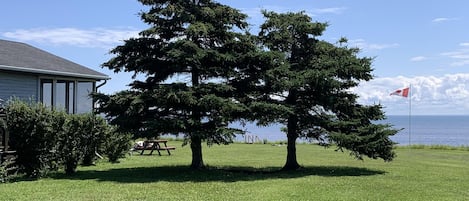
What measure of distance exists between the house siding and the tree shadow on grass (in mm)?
3787

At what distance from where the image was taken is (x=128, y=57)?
1677cm

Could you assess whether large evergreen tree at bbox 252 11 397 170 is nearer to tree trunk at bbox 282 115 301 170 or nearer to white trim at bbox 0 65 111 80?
tree trunk at bbox 282 115 301 170

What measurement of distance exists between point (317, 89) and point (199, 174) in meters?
4.76

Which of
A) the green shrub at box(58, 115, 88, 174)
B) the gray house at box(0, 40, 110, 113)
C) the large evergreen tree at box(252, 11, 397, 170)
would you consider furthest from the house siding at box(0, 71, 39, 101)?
the large evergreen tree at box(252, 11, 397, 170)

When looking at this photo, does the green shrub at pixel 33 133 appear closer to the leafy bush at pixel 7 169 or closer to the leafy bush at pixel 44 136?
the leafy bush at pixel 44 136

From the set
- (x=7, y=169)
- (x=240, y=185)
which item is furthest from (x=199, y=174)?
(x=7, y=169)

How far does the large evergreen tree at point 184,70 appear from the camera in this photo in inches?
607

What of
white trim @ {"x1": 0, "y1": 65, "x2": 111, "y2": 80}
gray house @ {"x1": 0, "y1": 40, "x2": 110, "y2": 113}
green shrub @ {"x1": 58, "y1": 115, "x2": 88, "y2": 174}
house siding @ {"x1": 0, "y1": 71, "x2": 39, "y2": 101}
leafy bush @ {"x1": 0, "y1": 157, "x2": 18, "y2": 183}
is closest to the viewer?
leafy bush @ {"x1": 0, "y1": 157, "x2": 18, "y2": 183}

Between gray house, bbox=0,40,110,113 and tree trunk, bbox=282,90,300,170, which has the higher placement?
gray house, bbox=0,40,110,113

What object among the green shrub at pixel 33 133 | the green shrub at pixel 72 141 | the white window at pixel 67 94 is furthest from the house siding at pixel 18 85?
the green shrub at pixel 33 133

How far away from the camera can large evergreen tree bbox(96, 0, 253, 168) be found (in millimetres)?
15414

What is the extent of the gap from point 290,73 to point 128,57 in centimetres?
525

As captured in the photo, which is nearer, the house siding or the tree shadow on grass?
the tree shadow on grass

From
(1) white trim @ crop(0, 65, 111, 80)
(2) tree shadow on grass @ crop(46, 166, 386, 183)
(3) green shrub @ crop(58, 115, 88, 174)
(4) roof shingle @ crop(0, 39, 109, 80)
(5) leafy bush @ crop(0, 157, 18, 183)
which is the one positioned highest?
(4) roof shingle @ crop(0, 39, 109, 80)
